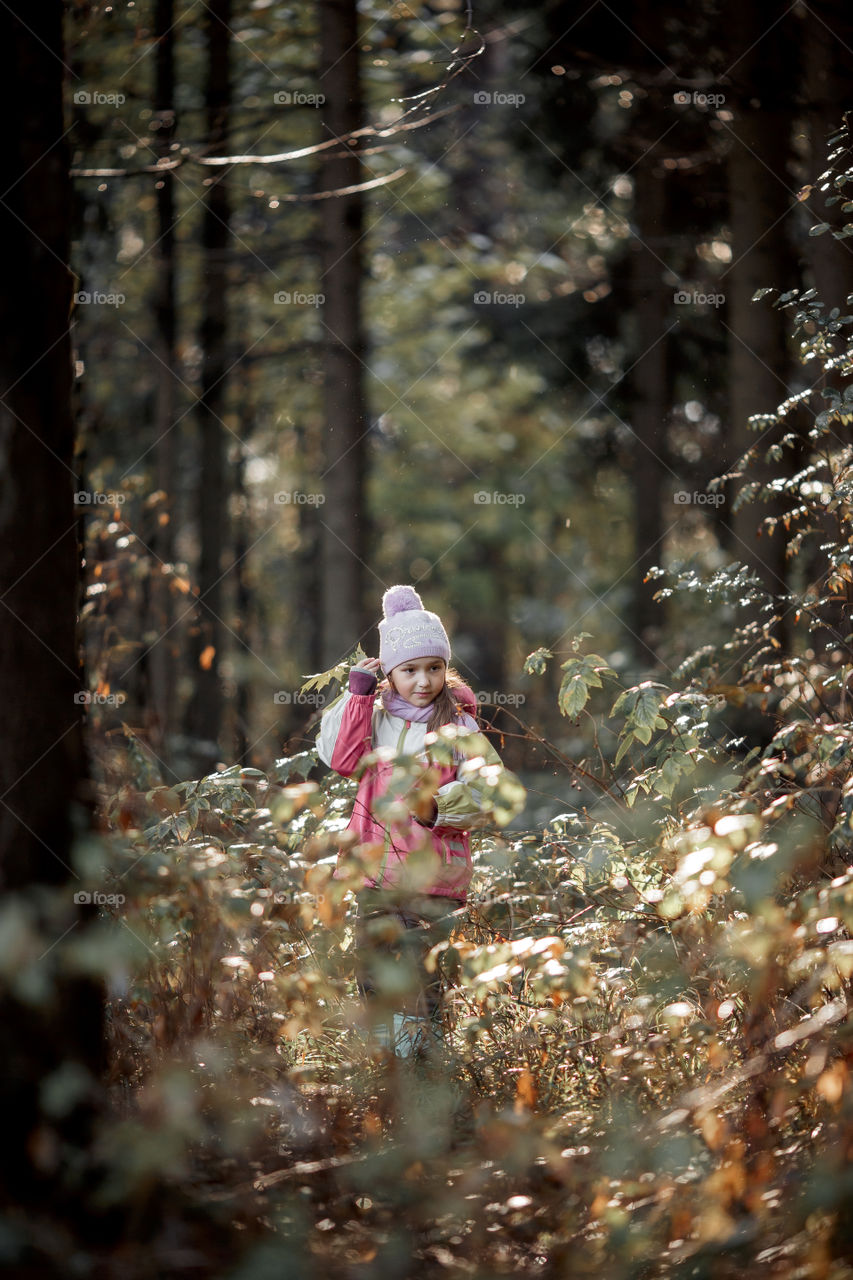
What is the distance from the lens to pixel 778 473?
706cm

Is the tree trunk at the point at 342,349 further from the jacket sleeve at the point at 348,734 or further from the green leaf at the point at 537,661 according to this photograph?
the green leaf at the point at 537,661

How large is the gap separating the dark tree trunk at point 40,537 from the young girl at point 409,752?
2.60ft

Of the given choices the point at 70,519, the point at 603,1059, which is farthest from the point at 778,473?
the point at 70,519

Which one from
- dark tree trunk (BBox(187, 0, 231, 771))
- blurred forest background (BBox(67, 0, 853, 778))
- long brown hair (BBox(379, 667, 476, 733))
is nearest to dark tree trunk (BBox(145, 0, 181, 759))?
blurred forest background (BBox(67, 0, 853, 778))

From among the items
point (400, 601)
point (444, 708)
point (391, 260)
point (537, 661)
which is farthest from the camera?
point (391, 260)

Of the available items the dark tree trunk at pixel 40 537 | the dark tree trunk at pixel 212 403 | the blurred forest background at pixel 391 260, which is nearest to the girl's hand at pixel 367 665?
the dark tree trunk at pixel 40 537

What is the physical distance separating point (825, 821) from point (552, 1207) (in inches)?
53.6

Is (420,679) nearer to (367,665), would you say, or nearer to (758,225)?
(367,665)

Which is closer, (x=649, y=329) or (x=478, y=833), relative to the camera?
(x=478, y=833)

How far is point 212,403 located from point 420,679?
825 centimetres

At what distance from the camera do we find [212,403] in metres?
11.4

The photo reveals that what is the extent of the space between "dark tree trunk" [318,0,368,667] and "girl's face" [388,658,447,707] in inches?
130

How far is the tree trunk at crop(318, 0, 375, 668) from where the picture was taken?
731 cm

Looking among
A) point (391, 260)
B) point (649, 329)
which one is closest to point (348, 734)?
point (649, 329)
